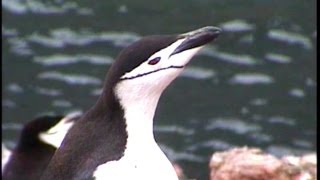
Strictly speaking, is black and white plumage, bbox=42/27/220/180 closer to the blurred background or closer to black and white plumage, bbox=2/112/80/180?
black and white plumage, bbox=2/112/80/180

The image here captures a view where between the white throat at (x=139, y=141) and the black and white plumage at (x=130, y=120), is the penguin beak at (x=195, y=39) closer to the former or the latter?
the black and white plumage at (x=130, y=120)

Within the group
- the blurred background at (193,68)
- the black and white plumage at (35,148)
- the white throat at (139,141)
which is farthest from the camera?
the blurred background at (193,68)

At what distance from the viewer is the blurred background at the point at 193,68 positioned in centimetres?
1015

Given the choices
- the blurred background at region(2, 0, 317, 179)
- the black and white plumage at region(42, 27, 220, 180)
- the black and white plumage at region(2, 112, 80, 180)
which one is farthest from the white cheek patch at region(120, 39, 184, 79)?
the blurred background at region(2, 0, 317, 179)

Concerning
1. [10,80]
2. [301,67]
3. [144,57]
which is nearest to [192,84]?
[301,67]

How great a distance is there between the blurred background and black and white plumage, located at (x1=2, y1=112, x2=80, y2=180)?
1552 millimetres

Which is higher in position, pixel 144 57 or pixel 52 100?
pixel 144 57

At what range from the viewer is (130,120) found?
16.5 feet

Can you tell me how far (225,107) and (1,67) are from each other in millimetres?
2070

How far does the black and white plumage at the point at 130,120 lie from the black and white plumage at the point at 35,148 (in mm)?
2647

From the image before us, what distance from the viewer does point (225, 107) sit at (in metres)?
10.5

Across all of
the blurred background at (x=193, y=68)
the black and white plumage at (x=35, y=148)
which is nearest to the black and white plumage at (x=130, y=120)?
the black and white plumage at (x=35, y=148)

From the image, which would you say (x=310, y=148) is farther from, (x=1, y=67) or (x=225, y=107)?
(x=1, y=67)

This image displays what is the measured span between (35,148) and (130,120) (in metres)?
2.93
